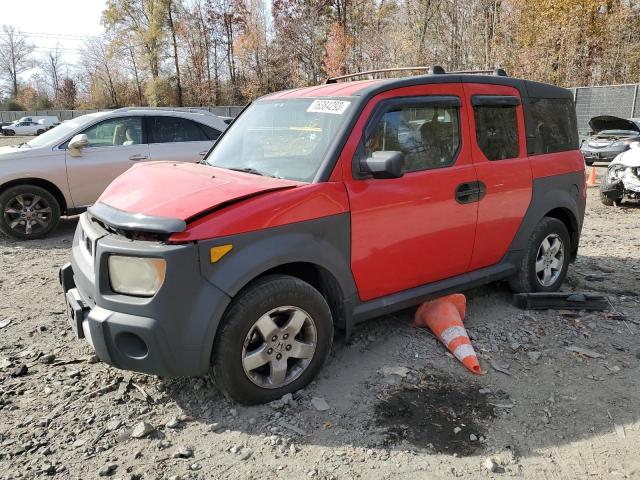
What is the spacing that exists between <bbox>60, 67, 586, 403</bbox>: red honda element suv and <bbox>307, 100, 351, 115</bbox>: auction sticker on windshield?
0.02 m

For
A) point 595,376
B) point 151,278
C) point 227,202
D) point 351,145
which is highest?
point 351,145

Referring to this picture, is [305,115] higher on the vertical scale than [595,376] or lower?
higher

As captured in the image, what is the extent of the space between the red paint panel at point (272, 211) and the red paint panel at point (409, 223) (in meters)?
0.15

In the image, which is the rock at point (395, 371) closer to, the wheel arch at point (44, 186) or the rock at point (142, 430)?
the rock at point (142, 430)

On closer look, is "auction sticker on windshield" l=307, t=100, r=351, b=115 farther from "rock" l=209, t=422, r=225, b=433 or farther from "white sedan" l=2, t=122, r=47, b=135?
"white sedan" l=2, t=122, r=47, b=135

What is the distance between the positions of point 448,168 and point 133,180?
2248mm

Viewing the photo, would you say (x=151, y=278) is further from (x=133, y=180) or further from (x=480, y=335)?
(x=480, y=335)

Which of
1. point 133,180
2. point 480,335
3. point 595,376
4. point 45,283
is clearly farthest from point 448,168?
point 45,283

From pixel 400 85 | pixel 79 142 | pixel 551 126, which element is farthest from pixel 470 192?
pixel 79 142

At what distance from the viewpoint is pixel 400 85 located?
3701 millimetres

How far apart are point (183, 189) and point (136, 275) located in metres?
0.63

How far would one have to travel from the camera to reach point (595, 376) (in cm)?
362

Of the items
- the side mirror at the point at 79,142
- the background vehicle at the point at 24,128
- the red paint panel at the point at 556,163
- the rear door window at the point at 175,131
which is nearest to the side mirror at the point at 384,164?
the red paint panel at the point at 556,163

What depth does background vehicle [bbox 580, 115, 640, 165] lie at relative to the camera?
15320 millimetres
